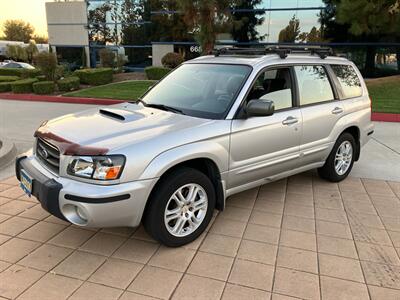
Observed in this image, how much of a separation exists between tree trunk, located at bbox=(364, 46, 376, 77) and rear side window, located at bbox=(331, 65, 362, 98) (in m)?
16.0

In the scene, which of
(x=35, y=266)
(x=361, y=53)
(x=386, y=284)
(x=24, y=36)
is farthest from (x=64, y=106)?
(x=24, y=36)

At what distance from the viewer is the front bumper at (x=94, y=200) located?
3006 mm

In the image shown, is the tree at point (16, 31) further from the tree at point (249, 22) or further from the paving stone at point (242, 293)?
the paving stone at point (242, 293)

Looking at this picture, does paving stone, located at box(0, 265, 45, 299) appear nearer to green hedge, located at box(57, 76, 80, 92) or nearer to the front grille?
the front grille

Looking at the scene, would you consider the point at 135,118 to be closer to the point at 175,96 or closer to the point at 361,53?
the point at 175,96

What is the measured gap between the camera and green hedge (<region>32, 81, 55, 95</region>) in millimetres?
15734

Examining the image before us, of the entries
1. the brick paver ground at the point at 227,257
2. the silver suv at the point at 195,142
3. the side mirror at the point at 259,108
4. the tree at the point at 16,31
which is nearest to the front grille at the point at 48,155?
the silver suv at the point at 195,142

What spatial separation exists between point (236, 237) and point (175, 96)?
1699 mm

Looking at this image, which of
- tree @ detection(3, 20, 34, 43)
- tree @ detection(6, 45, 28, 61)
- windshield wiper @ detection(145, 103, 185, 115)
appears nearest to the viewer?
windshield wiper @ detection(145, 103, 185, 115)

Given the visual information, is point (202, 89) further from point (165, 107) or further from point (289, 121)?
point (289, 121)

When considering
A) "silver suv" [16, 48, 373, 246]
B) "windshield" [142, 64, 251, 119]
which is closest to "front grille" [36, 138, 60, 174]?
"silver suv" [16, 48, 373, 246]

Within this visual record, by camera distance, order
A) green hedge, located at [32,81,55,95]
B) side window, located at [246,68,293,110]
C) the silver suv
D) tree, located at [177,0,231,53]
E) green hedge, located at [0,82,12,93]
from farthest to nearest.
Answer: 1. green hedge, located at [0,82,12,93]
2. green hedge, located at [32,81,55,95]
3. tree, located at [177,0,231,53]
4. side window, located at [246,68,293,110]
5. the silver suv

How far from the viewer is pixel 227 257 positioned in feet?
11.3

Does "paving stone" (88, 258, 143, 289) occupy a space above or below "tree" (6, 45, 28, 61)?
below
